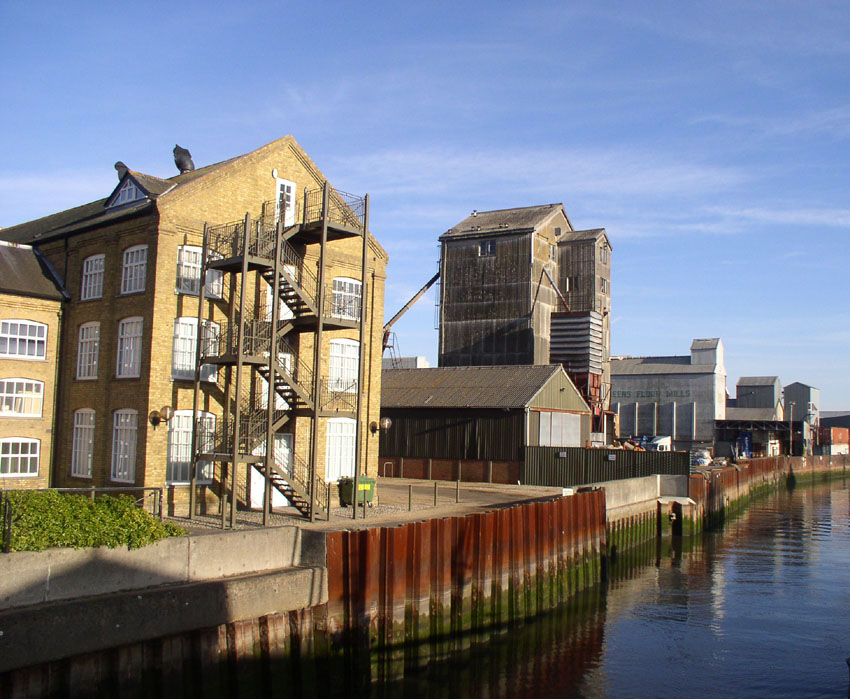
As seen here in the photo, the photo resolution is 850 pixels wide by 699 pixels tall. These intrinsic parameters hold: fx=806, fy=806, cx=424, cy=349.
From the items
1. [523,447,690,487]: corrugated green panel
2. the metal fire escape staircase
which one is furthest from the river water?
the metal fire escape staircase

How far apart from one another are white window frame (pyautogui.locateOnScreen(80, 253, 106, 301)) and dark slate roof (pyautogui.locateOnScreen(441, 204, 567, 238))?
35.0 m

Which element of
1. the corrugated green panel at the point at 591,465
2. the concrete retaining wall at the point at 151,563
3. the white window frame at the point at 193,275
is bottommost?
the concrete retaining wall at the point at 151,563

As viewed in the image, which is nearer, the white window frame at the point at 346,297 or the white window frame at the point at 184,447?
the white window frame at the point at 184,447

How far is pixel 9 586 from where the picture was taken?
1158cm

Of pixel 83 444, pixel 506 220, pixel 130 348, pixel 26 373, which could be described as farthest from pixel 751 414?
pixel 26 373

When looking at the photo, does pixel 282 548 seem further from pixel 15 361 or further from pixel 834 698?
pixel 15 361

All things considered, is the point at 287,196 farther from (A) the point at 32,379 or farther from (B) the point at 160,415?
(A) the point at 32,379

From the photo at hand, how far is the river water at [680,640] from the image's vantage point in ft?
53.1

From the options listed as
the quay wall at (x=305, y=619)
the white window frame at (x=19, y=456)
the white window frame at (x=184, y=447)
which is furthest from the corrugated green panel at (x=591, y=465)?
the white window frame at (x=19, y=456)

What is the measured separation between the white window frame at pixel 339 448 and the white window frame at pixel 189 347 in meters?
5.20

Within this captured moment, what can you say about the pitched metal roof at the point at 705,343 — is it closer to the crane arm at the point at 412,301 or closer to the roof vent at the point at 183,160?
the crane arm at the point at 412,301

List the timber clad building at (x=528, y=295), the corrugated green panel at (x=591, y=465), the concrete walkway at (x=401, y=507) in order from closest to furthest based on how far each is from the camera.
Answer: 1. the concrete walkway at (x=401, y=507)
2. the corrugated green panel at (x=591, y=465)
3. the timber clad building at (x=528, y=295)

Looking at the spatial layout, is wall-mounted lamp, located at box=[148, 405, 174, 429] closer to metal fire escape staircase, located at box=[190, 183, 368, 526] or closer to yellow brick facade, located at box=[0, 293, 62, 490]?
metal fire escape staircase, located at box=[190, 183, 368, 526]

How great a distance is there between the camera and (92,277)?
26.9 metres
